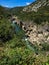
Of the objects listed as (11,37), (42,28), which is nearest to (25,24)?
(42,28)

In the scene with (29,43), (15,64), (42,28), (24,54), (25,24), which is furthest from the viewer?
(25,24)

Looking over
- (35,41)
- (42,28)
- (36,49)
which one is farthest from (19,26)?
(36,49)

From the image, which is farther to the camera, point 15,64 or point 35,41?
point 35,41

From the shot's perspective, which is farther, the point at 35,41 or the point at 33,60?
the point at 35,41

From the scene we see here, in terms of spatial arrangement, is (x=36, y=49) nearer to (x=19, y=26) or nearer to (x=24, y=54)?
(x=24, y=54)

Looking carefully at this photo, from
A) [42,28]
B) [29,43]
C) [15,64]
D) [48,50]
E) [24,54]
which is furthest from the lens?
[42,28]

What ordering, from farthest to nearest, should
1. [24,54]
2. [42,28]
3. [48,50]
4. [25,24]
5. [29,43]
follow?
[25,24] → [42,28] → [29,43] → [48,50] → [24,54]

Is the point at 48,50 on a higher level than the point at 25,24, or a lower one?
lower

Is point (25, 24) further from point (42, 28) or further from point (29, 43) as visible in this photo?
point (29, 43)

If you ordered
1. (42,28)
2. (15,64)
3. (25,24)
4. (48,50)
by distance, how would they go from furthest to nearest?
1. (25,24)
2. (42,28)
3. (48,50)
4. (15,64)
